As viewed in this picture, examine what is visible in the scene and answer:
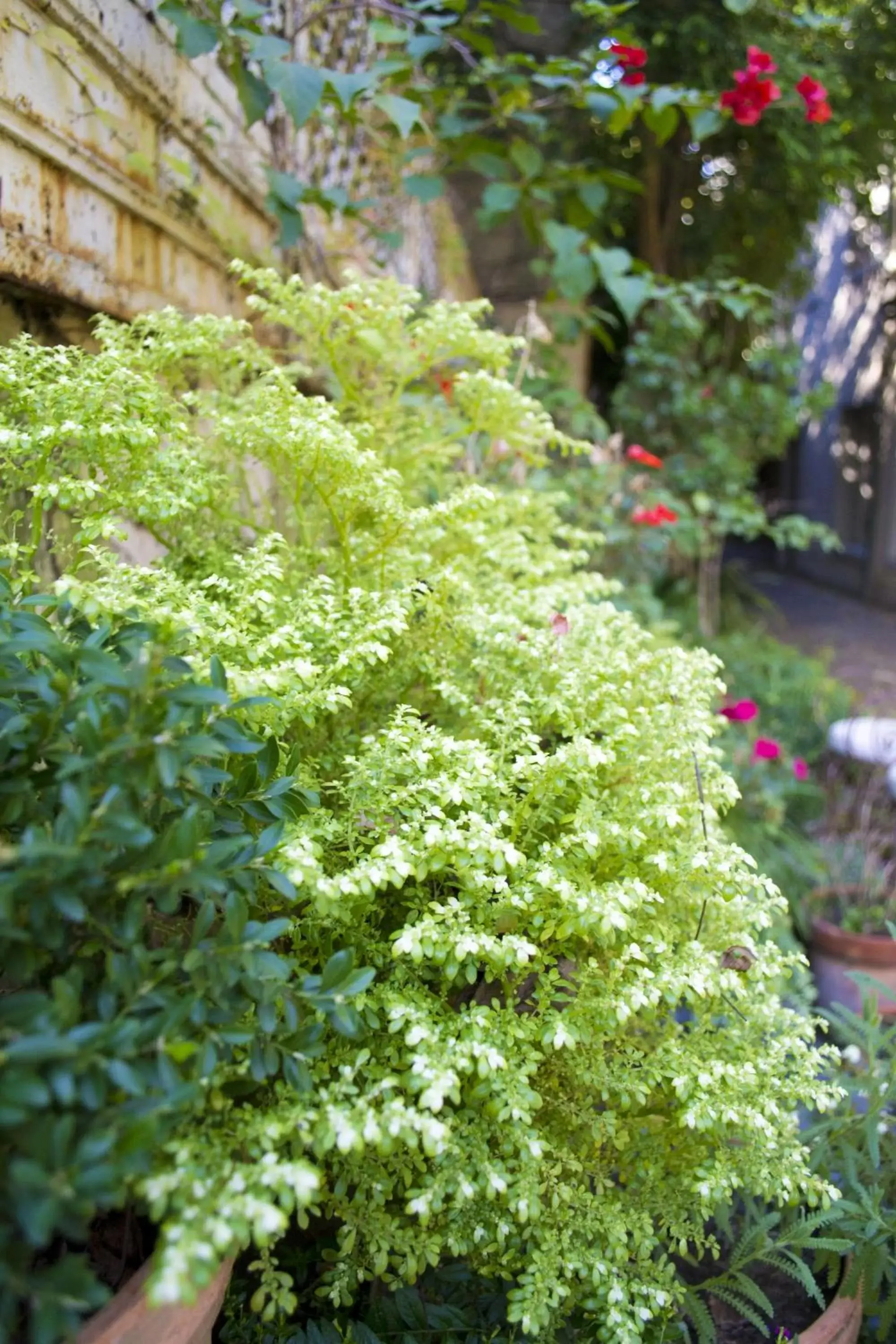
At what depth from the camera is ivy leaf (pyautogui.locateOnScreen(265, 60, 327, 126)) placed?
1829mm

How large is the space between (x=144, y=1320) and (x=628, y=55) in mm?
2812

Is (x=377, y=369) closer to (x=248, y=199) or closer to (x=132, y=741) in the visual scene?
(x=248, y=199)

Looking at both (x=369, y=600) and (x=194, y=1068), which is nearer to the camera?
(x=194, y=1068)

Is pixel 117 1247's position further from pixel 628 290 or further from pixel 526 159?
pixel 526 159

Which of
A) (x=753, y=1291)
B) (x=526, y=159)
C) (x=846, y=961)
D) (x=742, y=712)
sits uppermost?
(x=526, y=159)

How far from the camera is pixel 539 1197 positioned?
4.22 feet

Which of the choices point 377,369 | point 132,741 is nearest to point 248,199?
point 377,369

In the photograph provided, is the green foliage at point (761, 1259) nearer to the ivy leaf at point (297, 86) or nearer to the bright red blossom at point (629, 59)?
the ivy leaf at point (297, 86)

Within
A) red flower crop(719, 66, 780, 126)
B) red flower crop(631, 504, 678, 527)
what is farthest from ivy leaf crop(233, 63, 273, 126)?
red flower crop(631, 504, 678, 527)

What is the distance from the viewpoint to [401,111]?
2047mm

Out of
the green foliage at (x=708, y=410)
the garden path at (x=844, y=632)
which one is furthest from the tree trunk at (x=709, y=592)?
the garden path at (x=844, y=632)

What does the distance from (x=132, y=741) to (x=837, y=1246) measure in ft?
4.06

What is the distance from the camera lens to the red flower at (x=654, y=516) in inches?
126

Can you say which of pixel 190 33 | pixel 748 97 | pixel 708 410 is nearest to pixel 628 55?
pixel 748 97
